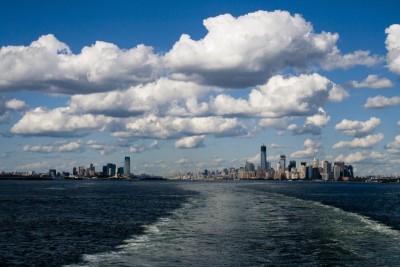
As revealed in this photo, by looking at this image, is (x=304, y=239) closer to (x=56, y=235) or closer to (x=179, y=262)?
(x=179, y=262)

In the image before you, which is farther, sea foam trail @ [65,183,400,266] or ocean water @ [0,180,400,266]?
ocean water @ [0,180,400,266]

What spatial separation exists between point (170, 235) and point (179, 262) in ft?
53.3

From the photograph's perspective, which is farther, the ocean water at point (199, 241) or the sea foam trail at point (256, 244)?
the ocean water at point (199, 241)

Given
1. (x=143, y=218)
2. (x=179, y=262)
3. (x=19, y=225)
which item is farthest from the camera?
(x=143, y=218)

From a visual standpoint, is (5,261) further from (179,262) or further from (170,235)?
(170,235)

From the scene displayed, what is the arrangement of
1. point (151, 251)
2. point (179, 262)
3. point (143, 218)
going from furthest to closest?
point (143, 218) < point (151, 251) < point (179, 262)

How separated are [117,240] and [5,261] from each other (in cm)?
1378

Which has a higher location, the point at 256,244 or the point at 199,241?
the point at 199,241

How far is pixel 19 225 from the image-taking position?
64062 millimetres

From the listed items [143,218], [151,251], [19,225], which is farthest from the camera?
[143,218]

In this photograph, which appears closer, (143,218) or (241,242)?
(241,242)

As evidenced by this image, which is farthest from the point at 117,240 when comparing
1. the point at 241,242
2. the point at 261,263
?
the point at 261,263

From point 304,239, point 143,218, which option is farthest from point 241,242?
point 143,218

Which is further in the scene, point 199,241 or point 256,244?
point 199,241
